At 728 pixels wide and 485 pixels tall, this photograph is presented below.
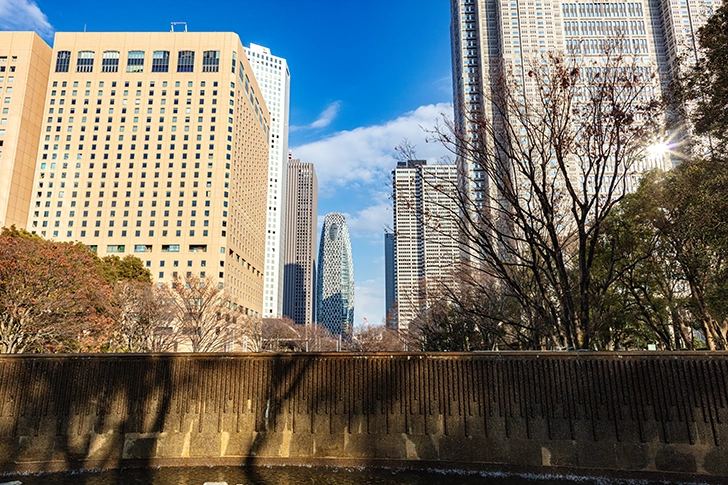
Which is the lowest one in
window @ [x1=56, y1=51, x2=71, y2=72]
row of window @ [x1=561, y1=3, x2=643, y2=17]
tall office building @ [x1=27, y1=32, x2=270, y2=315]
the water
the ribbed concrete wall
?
the water

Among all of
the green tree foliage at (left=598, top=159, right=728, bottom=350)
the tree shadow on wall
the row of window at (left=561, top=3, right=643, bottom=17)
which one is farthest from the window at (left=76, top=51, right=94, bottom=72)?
the row of window at (left=561, top=3, right=643, bottom=17)

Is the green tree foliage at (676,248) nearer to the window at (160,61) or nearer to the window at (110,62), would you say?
the window at (160,61)

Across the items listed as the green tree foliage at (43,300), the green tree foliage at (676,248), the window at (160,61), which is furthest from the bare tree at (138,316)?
the window at (160,61)

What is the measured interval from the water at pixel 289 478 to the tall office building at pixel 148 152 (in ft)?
253

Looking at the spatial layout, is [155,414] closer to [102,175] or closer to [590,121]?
[590,121]

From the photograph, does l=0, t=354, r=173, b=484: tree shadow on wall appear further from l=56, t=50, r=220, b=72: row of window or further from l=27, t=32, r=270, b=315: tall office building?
l=56, t=50, r=220, b=72: row of window

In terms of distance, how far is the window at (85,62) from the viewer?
9338 centimetres

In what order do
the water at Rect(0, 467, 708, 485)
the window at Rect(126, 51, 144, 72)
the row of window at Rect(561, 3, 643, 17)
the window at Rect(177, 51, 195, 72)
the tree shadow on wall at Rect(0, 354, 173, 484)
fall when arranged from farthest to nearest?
the row of window at Rect(561, 3, 643, 17) → the window at Rect(177, 51, 195, 72) → the window at Rect(126, 51, 144, 72) → the tree shadow on wall at Rect(0, 354, 173, 484) → the water at Rect(0, 467, 708, 485)

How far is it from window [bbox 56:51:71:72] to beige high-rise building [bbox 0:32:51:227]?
8.63 ft

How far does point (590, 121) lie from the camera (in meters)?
12.8

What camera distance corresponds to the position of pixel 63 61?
93250 millimetres

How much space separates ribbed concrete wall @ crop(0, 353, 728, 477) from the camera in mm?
11000

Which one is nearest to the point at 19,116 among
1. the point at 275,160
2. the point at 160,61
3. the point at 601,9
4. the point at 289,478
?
the point at 160,61

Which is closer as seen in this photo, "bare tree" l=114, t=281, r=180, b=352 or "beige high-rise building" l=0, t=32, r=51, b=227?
"bare tree" l=114, t=281, r=180, b=352
